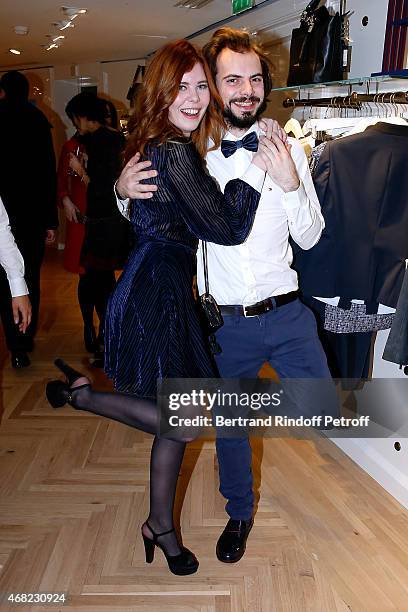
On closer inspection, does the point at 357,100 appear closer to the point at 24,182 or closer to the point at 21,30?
the point at 24,182

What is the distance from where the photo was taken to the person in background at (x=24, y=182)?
3783mm

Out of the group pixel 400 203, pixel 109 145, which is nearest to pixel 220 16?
pixel 109 145

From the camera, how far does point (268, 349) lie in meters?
2.02

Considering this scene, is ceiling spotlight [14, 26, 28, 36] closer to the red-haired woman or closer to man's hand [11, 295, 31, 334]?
man's hand [11, 295, 31, 334]

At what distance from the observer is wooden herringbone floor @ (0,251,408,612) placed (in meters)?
2.02

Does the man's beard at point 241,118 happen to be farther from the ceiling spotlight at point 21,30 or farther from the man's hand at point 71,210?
the ceiling spotlight at point 21,30

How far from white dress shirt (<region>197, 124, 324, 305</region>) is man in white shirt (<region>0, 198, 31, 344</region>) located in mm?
600

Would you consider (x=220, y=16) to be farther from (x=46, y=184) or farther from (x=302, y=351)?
(x=302, y=351)

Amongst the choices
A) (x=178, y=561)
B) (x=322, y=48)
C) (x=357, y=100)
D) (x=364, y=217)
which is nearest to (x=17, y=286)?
(x=178, y=561)

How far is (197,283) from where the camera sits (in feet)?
6.81

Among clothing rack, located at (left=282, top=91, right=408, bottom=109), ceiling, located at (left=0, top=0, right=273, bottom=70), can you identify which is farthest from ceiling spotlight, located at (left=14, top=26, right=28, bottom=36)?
clothing rack, located at (left=282, top=91, right=408, bottom=109)

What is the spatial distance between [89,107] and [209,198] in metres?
2.50

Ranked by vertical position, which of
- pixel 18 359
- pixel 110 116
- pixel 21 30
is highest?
pixel 21 30

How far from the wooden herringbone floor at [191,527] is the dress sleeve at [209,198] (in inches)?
44.0
